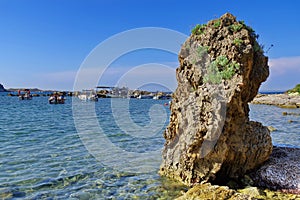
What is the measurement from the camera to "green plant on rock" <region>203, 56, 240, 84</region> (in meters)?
8.74

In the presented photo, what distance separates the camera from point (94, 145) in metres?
15.7

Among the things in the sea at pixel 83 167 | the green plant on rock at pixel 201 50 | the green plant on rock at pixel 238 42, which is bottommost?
the sea at pixel 83 167

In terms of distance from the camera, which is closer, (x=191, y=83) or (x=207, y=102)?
(x=207, y=102)

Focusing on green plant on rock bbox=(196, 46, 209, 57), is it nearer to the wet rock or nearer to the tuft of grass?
the tuft of grass

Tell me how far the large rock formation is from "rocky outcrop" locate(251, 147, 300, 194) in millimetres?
408

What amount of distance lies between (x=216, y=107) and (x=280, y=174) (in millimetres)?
3216

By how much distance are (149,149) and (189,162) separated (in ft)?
19.6

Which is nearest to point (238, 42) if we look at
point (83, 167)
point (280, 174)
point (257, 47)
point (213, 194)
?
point (257, 47)

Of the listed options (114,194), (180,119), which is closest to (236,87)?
(180,119)

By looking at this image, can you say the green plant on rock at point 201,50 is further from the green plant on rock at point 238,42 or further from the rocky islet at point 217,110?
the green plant on rock at point 238,42

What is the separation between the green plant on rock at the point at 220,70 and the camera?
28.7ft

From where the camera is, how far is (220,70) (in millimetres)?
9070

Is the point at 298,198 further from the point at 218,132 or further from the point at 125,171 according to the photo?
the point at 125,171

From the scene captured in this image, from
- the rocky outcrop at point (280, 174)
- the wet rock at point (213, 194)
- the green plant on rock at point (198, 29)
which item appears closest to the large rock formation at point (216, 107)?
the green plant on rock at point (198, 29)
